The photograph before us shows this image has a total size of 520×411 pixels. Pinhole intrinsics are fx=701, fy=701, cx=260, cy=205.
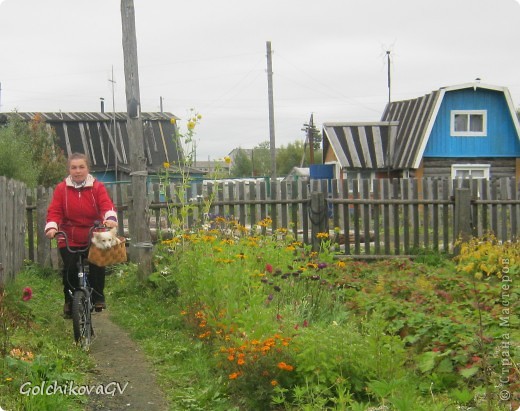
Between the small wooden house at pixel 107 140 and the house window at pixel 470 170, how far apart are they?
11622mm

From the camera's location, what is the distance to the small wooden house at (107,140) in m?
32.4

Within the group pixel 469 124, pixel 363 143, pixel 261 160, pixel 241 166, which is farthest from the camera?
pixel 261 160

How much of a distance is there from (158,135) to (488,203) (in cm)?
2340

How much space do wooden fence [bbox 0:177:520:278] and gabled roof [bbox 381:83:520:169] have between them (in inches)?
506

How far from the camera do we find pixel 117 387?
5.34 meters

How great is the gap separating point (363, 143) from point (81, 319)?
74.4 feet

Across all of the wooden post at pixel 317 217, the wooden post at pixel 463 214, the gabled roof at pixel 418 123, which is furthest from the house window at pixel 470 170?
the wooden post at pixel 317 217

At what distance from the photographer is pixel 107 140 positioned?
109 ft

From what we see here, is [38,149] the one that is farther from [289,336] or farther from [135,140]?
[289,336]

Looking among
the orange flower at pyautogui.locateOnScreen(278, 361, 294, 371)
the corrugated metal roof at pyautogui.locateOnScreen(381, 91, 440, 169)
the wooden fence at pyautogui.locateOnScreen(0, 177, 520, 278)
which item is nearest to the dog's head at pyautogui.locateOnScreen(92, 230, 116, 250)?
the orange flower at pyautogui.locateOnScreen(278, 361, 294, 371)

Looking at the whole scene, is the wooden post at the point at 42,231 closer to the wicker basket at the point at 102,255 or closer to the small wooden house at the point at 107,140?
the wicker basket at the point at 102,255

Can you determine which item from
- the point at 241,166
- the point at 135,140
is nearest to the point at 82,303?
the point at 135,140

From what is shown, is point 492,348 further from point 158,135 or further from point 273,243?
point 158,135

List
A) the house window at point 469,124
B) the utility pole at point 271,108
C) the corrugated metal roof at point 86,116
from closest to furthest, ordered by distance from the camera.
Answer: the house window at point 469,124
the utility pole at point 271,108
the corrugated metal roof at point 86,116
